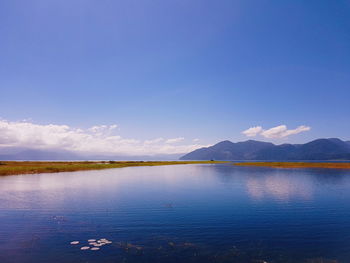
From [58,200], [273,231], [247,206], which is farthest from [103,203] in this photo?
[273,231]

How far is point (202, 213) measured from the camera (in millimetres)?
33500

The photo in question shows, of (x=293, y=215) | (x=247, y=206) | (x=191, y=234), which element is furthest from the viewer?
(x=247, y=206)

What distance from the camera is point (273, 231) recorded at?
25.7 meters

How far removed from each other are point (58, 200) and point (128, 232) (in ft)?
75.0

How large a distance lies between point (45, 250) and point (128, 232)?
7.94 meters

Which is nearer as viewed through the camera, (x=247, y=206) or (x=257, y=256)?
(x=257, y=256)

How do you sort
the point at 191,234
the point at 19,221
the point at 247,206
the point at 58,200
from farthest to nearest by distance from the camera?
the point at 58,200 < the point at 247,206 < the point at 19,221 < the point at 191,234

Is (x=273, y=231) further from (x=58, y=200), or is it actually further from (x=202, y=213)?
(x=58, y=200)

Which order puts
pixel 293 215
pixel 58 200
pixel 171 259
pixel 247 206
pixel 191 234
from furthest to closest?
1. pixel 58 200
2. pixel 247 206
3. pixel 293 215
4. pixel 191 234
5. pixel 171 259

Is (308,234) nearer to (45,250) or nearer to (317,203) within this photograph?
(317,203)

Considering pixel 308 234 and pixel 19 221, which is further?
pixel 19 221

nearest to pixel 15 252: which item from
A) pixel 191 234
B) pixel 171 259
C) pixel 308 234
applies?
pixel 171 259

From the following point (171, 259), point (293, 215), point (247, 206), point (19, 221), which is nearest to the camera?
point (171, 259)

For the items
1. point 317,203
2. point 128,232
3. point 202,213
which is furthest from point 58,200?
point 317,203
